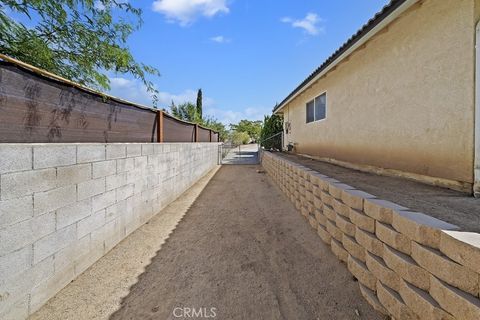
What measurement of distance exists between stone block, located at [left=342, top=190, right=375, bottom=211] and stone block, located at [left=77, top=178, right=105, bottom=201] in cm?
296

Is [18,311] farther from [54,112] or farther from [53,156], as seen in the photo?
[54,112]

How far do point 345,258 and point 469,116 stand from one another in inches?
89.7

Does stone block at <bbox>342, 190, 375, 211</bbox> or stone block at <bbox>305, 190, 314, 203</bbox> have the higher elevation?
stone block at <bbox>342, 190, 375, 211</bbox>

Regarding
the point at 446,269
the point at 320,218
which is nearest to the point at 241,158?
the point at 320,218

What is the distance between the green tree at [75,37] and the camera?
2758 mm

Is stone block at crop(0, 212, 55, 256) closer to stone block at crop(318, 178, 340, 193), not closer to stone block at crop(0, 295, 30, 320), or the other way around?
stone block at crop(0, 295, 30, 320)

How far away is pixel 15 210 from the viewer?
1.85 meters

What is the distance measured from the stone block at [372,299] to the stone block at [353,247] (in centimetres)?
26

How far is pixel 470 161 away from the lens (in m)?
2.80

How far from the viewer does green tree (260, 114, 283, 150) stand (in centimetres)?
1524

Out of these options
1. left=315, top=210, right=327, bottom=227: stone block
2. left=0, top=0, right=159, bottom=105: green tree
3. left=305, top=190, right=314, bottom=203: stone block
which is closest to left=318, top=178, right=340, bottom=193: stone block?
left=315, top=210, right=327, bottom=227: stone block

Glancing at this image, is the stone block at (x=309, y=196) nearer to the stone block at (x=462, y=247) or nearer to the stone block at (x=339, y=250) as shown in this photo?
the stone block at (x=339, y=250)

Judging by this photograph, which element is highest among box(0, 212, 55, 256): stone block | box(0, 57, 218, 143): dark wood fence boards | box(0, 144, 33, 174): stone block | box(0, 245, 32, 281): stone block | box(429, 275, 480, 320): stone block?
box(0, 57, 218, 143): dark wood fence boards

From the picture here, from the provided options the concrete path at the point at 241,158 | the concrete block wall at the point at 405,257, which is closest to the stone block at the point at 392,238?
the concrete block wall at the point at 405,257
